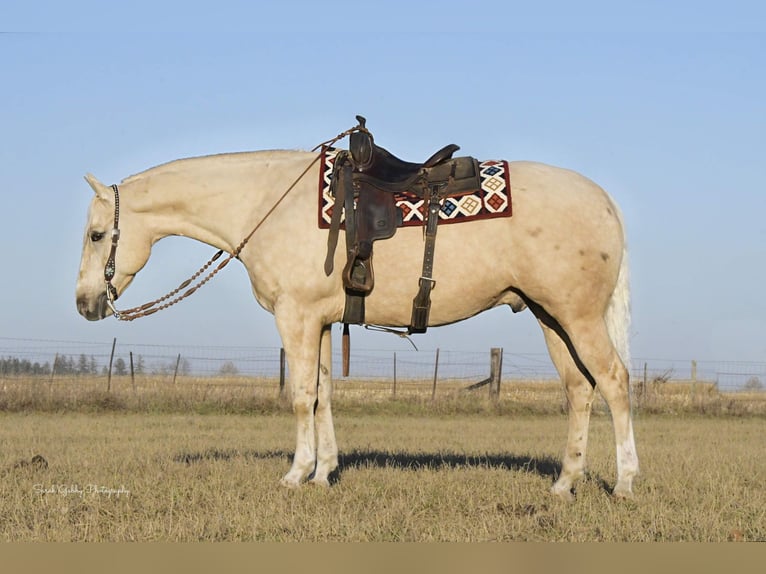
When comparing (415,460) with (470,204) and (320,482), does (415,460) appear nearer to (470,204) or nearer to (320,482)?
(320,482)

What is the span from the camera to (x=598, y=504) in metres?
7.18

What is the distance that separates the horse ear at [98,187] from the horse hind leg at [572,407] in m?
4.56

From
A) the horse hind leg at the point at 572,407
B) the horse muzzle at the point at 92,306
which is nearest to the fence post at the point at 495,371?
the horse hind leg at the point at 572,407

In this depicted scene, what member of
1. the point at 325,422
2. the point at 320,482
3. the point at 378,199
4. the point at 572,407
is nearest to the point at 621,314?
the point at 572,407

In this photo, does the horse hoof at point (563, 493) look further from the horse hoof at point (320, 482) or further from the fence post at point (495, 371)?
the fence post at point (495, 371)

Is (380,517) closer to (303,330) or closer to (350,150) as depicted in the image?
(303,330)

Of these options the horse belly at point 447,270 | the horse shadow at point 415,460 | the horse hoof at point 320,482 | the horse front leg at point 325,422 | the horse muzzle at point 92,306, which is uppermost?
the horse belly at point 447,270

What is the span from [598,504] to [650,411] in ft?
58.5

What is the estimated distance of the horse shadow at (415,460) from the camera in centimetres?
935

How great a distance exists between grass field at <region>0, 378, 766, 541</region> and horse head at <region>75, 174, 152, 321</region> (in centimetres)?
186

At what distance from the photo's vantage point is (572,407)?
27.4 feet

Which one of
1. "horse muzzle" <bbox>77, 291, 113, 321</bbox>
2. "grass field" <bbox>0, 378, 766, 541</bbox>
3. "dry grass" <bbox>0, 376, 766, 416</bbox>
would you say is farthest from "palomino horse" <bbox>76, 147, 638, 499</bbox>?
"dry grass" <bbox>0, 376, 766, 416</bbox>

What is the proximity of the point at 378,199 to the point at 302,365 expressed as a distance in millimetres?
1682

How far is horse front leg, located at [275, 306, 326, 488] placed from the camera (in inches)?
316
